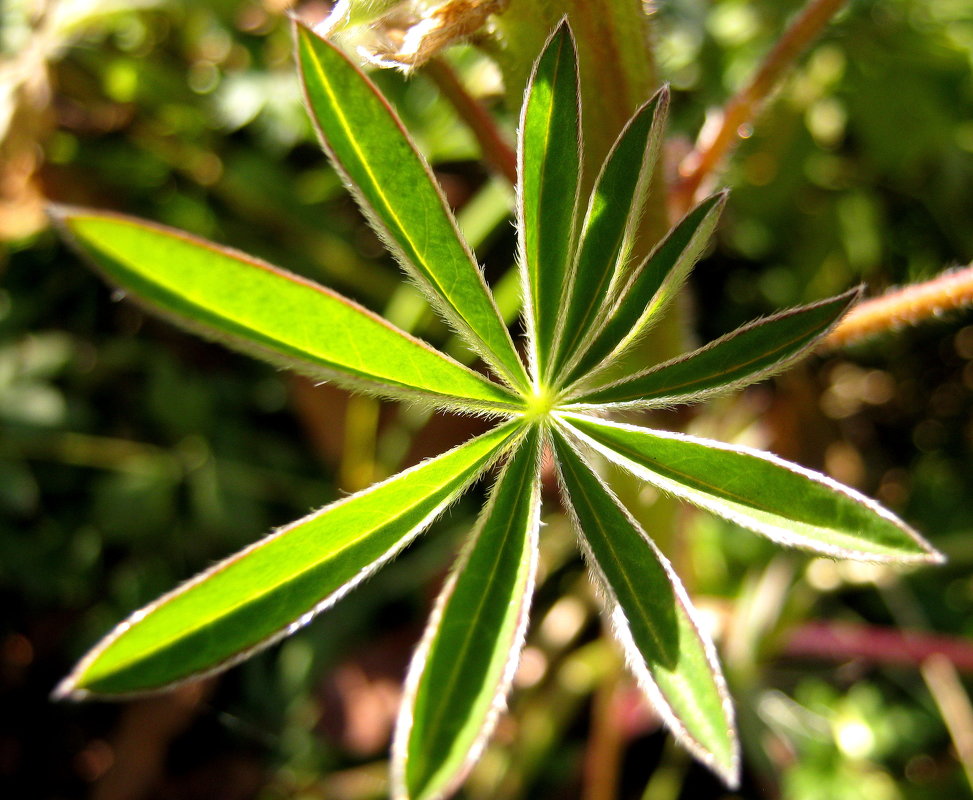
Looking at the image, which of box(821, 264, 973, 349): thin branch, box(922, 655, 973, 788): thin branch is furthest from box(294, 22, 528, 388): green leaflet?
box(922, 655, 973, 788): thin branch

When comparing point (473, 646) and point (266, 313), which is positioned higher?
point (266, 313)

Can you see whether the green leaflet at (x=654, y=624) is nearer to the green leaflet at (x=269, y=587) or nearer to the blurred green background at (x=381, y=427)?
the green leaflet at (x=269, y=587)

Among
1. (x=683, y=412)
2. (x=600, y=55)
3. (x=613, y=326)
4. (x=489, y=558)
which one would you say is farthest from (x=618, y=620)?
(x=683, y=412)

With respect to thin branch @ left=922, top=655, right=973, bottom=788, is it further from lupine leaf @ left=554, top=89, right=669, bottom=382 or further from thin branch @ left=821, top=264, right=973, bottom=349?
lupine leaf @ left=554, top=89, right=669, bottom=382

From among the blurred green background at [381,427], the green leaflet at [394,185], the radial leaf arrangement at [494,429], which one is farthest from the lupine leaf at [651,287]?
the blurred green background at [381,427]

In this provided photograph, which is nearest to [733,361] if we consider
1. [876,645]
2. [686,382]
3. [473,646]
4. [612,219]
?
[686,382]

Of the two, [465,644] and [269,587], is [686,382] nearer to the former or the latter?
[465,644]
